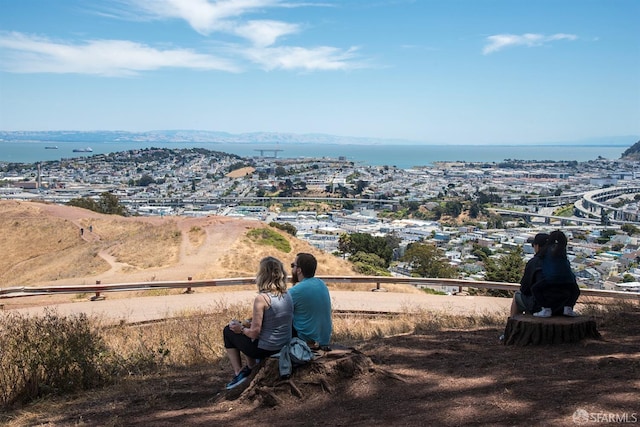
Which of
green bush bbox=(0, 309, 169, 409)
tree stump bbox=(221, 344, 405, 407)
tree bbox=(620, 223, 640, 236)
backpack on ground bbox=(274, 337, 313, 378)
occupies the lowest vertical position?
tree bbox=(620, 223, 640, 236)

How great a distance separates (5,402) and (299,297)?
127 inches

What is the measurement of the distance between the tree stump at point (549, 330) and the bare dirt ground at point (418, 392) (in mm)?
130

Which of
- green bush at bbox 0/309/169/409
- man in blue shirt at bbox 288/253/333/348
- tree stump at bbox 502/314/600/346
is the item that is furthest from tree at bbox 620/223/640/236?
green bush at bbox 0/309/169/409

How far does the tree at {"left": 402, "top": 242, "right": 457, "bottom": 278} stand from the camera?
24.3m

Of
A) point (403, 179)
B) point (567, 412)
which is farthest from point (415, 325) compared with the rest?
point (403, 179)

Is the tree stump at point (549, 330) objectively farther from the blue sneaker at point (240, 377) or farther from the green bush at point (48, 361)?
the green bush at point (48, 361)

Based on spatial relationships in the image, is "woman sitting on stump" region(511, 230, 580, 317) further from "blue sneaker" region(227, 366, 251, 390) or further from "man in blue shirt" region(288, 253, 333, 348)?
"blue sneaker" region(227, 366, 251, 390)

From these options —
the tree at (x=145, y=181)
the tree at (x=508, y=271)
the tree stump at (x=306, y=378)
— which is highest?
the tree stump at (x=306, y=378)

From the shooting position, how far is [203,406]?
17.3 feet

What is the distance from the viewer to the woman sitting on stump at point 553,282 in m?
6.45

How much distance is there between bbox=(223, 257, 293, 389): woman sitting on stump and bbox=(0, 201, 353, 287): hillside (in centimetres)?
1356

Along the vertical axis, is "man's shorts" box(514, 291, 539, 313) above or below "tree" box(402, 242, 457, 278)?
above

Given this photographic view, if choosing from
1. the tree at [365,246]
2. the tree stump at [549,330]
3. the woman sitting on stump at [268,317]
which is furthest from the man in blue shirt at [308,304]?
the tree at [365,246]

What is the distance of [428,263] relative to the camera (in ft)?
84.4
